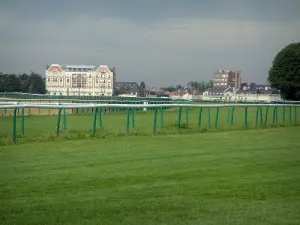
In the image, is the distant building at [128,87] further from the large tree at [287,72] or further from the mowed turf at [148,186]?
the mowed turf at [148,186]

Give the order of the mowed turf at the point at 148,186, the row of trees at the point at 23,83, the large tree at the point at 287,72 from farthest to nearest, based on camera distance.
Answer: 1. the row of trees at the point at 23,83
2. the large tree at the point at 287,72
3. the mowed turf at the point at 148,186

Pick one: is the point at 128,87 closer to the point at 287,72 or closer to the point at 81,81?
the point at 81,81

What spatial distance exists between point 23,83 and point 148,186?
107901 millimetres

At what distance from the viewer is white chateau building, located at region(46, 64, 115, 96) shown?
117 metres

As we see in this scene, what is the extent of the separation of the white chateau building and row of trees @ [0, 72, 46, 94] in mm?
2506

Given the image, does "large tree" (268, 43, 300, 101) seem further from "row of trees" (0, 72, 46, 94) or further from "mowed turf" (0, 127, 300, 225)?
"mowed turf" (0, 127, 300, 225)

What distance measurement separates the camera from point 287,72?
246ft

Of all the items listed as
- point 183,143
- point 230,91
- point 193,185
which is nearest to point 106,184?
point 193,185

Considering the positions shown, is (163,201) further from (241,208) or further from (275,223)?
(275,223)

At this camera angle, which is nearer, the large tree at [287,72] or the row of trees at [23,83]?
the large tree at [287,72]

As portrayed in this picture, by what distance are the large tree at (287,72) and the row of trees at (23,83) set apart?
4923 cm

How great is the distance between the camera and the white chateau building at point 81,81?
11675 cm

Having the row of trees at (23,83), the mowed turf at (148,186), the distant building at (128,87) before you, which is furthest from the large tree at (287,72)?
the mowed turf at (148,186)

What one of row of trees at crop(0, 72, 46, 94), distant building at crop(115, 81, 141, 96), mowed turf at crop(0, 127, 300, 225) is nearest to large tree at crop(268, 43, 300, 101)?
row of trees at crop(0, 72, 46, 94)
